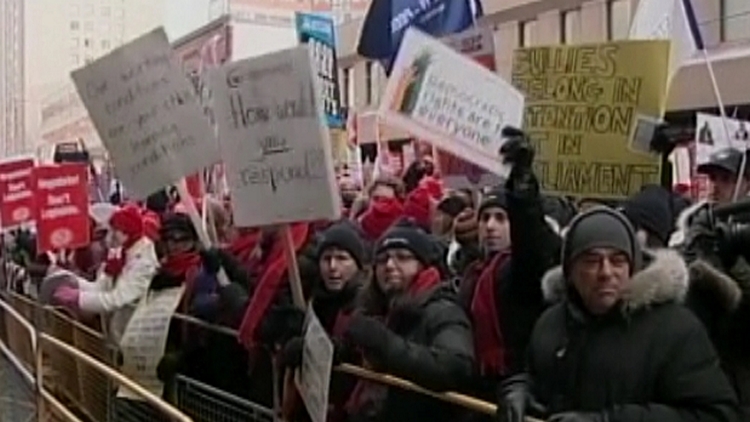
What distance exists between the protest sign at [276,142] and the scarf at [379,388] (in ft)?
1.36

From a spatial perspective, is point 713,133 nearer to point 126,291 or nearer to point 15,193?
point 126,291

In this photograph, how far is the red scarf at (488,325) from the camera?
15.4 feet

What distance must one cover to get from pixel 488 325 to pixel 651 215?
0.69 metres

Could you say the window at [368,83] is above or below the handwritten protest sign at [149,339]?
above

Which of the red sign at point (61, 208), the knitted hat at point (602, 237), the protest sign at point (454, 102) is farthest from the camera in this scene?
the red sign at point (61, 208)

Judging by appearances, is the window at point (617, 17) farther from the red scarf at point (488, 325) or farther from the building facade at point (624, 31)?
the red scarf at point (488, 325)

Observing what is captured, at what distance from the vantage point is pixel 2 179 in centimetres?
1314

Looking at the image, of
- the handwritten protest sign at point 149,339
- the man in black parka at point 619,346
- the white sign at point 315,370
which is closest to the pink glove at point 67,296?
the handwritten protest sign at point 149,339

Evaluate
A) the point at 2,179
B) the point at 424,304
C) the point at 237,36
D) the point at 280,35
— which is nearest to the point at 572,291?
the point at 424,304

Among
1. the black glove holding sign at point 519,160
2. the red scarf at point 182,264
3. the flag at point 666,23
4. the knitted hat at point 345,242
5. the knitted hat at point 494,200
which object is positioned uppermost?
the flag at point 666,23

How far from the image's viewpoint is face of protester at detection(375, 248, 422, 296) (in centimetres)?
510

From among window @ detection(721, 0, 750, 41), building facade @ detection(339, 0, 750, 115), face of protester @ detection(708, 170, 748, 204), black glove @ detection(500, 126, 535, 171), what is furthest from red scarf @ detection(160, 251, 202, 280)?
window @ detection(721, 0, 750, 41)

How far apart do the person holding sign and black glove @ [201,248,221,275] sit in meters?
0.90

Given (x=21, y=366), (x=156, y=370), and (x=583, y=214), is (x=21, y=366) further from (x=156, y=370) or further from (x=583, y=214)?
(x=583, y=214)
